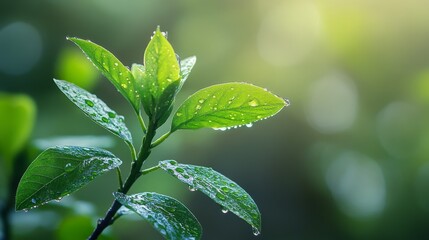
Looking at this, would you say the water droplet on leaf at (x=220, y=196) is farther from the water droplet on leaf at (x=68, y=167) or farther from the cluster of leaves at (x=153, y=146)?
the water droplet on leaf at (x=68, y=167)

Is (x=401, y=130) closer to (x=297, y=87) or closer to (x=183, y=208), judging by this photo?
(x=297, y=87)

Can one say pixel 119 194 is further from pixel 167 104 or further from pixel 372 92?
pixel 372 92

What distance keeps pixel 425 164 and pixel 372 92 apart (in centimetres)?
51

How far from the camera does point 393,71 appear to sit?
2.93 meters

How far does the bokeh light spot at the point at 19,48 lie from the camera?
249 centimetres

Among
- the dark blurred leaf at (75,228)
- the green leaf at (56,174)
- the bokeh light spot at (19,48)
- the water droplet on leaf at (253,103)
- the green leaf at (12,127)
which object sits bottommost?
the bokeh light spot at (19,48)

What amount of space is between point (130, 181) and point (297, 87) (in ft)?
7.81

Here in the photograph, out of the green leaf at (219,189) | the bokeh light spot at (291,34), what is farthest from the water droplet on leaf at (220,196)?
the bokeh light spot at (291,34)

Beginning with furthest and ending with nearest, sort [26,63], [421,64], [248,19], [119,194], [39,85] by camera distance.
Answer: [248,19], [421,64], [26,63], [39,85], [119,194]

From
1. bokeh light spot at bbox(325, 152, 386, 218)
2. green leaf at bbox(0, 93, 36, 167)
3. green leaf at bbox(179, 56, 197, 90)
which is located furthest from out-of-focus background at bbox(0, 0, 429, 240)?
green leaf at bbox(179, 56, 197, 90)

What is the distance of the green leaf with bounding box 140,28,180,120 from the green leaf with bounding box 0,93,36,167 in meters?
0.42

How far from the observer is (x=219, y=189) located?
570mm

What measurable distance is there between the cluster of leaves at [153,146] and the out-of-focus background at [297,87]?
5.05ft

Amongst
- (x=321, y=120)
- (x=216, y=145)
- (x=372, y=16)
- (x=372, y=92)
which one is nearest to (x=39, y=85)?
(x=216, y=145)
